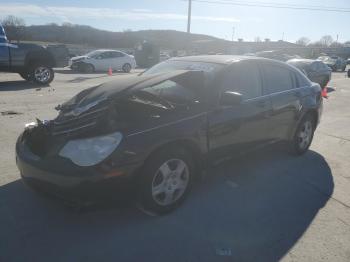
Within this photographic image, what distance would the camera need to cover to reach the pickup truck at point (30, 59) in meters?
12.7

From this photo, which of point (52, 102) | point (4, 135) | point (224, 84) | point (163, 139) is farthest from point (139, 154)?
point (52, 102)

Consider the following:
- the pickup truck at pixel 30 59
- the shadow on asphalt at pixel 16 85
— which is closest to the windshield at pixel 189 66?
the shadow on asphalt at pixel 16 85

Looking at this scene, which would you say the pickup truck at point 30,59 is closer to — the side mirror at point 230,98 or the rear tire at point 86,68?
the rear tire at point 86,68

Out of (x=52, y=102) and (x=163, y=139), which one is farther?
(x=52, y=102)

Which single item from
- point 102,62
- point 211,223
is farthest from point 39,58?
point 211,223

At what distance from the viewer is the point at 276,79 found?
5273mm

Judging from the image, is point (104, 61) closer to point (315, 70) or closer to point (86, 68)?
point (86, 68)

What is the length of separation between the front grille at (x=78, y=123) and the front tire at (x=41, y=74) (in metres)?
10.4

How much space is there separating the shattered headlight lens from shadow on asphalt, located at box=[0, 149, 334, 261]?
1.62 feet

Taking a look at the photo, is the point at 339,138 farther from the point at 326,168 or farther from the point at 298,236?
the point at 298,236

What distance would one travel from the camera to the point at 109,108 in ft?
12.0

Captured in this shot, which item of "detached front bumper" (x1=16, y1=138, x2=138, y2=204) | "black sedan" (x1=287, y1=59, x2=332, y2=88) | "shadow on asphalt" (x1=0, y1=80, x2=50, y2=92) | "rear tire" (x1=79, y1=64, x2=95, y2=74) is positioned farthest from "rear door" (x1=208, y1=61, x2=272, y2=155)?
"rear tire" (x1=79, y1=64, x2=95, y2=74)

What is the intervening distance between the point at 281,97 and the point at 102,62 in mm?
19219

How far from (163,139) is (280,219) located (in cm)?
151
